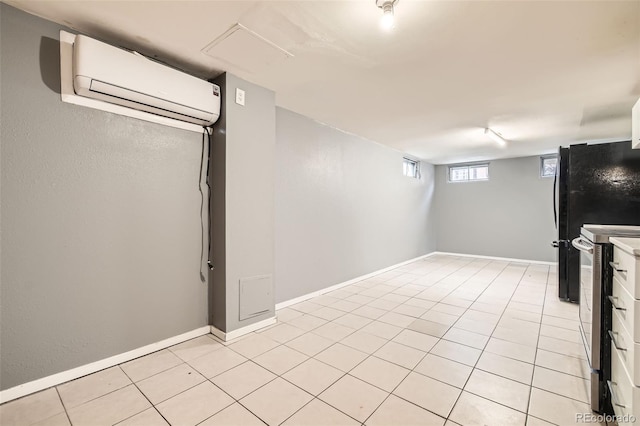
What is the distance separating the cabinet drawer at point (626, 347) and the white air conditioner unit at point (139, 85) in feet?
9.93

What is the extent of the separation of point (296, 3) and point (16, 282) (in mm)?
2405

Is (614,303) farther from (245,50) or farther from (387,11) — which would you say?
(245,50)

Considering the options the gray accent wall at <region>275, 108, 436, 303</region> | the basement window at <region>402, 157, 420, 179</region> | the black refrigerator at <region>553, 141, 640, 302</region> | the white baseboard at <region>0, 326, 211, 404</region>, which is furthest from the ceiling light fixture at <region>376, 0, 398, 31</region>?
the basement window at <region>402, 157, 420, 179</region>

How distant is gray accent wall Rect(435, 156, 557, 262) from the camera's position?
5984 millimetres

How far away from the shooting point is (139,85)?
78.9 inches

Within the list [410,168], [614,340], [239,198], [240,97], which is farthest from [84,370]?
[410,168]

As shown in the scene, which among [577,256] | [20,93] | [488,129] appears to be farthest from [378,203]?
[20,93]

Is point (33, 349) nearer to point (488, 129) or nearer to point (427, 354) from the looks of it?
point (427, 354)

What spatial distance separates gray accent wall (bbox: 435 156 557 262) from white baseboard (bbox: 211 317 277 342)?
233 inches

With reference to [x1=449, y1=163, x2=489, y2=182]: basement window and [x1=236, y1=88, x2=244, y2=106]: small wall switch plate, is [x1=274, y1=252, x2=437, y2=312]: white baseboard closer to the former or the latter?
[x1=236, y1=88, x2=244, y2=106]: small wall switch plate

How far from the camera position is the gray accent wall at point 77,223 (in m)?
1.69

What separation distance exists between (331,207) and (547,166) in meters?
5.23

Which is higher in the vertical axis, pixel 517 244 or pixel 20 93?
pixel 20 93

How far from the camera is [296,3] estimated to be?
1623mm
